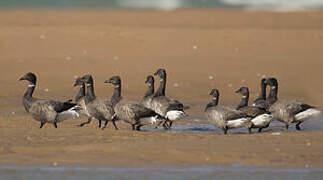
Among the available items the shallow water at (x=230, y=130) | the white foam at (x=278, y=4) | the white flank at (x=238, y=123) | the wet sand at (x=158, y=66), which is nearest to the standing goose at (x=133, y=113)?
the wet sand at (x=158, y=66)

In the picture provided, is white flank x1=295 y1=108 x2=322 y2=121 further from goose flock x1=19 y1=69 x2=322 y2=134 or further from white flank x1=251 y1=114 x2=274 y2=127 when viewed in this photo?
white flank x1=251 y1=114 x2=274 y2=127

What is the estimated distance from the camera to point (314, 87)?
72.4 ft

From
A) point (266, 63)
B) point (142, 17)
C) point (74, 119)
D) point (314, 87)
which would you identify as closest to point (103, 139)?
point (74, 119)

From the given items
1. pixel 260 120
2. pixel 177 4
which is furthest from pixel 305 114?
pixel 177 4

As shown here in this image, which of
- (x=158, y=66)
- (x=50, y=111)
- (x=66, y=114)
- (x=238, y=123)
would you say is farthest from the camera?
(x=158, y=66)

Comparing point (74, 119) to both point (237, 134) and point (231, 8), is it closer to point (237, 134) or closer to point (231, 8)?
point (237, 134)

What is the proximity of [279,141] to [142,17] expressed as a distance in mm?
19451

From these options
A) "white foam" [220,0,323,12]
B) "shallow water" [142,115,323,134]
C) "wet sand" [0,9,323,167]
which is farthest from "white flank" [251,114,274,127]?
"white foam" [220,0,323,12]

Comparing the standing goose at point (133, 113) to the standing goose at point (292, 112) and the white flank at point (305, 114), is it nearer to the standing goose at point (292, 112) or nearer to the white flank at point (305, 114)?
the standing goose at point (292, 112)

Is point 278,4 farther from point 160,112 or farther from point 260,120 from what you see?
point 260,120

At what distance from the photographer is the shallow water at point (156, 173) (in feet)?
38.1

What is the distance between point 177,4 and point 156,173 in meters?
30.1

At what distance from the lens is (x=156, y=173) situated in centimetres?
1180

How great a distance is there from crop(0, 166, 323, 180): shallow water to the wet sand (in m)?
0.27
